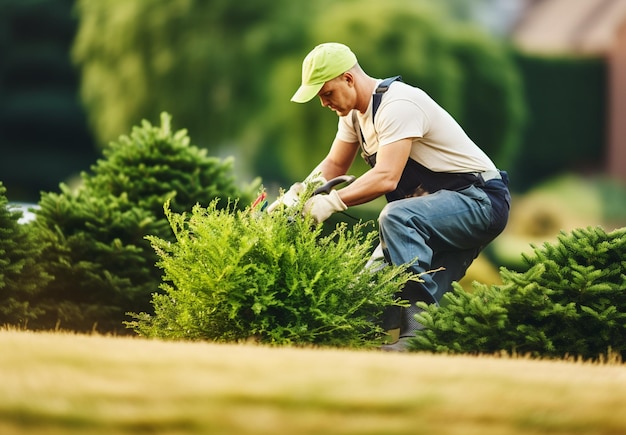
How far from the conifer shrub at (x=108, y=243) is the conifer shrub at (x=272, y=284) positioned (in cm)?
125

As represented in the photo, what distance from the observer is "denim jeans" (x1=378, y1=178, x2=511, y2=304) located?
562 cm

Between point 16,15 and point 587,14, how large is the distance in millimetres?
18770

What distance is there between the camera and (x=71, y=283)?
6773 millimetres

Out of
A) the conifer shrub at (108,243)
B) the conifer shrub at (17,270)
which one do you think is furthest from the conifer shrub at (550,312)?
the conifer shrub at (17,270)

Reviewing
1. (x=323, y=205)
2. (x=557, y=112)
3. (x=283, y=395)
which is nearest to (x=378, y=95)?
(x=323, y=205)

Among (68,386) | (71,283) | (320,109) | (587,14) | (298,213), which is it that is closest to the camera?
(68,386)

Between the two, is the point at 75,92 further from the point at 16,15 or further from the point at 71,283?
the point at 71,283

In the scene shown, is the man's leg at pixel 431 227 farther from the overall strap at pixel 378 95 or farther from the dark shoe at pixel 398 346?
the overall strap at pixel 378 95

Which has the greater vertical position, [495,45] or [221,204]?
[495,45]

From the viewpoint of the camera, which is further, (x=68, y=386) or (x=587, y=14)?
(x=587, y=14)

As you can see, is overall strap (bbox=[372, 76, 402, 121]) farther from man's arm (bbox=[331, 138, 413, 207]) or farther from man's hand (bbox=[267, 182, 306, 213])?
man's hand (bbox=[267, 182, 306, 213])

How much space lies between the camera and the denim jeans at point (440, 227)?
5617mm

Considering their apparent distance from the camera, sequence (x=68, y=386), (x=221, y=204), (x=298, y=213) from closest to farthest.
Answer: (x=68, y=386), (x=298, y=213), (x=221, y=204)

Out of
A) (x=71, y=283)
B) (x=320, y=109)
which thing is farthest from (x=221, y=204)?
(x=320, y=109)
